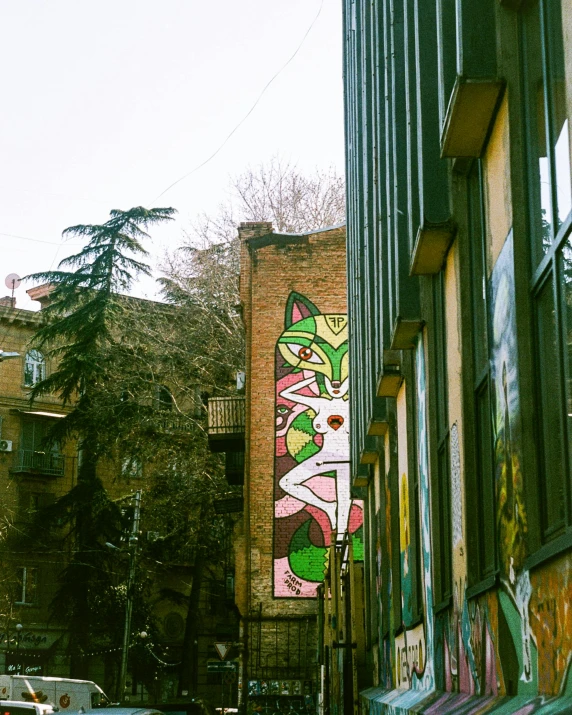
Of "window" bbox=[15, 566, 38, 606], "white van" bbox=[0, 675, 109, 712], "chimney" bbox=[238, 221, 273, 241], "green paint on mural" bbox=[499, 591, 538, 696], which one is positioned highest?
"chimney" bbox=[238, 221, 273, 241]

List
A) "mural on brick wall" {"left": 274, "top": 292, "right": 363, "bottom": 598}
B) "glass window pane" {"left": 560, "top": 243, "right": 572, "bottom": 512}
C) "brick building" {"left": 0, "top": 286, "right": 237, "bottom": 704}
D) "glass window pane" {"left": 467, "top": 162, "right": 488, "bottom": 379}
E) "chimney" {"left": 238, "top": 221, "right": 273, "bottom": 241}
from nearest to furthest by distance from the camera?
"glass window pane" {"left": 560, "top": 243, "right": 572, "bottom": 512}
"glass window pane" {"left": 467, "top": 162, "right": 488, "bottom": 379}
"mural on brick wall" {"left": 274, "top": 292, "right": 363, "bottom": 598}
"chimney" {"left": 238, "top": 221, "right": 273, "bottom": 241}
"brick building" {"left": 0, "top": 286, "right": 237, "bottom": 704}

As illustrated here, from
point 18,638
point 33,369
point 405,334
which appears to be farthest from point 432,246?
point 33,369

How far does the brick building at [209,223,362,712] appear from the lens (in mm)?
27094

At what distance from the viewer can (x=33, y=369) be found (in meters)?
53.9

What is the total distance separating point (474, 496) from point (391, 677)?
717 centimetres

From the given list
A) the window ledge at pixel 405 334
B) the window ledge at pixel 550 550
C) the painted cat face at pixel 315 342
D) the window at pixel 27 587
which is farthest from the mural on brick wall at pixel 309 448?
the window at pixel 27 587

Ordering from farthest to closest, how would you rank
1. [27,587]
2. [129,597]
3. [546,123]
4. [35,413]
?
[35,413] → [27,587] → [129,597] → [546,123]

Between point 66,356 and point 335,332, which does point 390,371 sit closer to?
point 335,332

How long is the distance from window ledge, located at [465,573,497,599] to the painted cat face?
69.9 feet

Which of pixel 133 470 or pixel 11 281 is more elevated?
pixel 11 281

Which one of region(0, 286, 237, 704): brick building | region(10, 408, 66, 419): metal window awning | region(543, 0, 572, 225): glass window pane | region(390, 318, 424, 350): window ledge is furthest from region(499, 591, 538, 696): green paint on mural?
region(10, 408, 66, 419): metal window awning

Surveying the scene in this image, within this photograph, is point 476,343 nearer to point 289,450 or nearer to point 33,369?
point 289,450

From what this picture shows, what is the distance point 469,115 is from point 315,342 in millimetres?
22521

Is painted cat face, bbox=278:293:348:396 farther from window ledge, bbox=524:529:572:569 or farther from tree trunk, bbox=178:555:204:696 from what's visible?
window ledge, bbox=524:529:572:569
